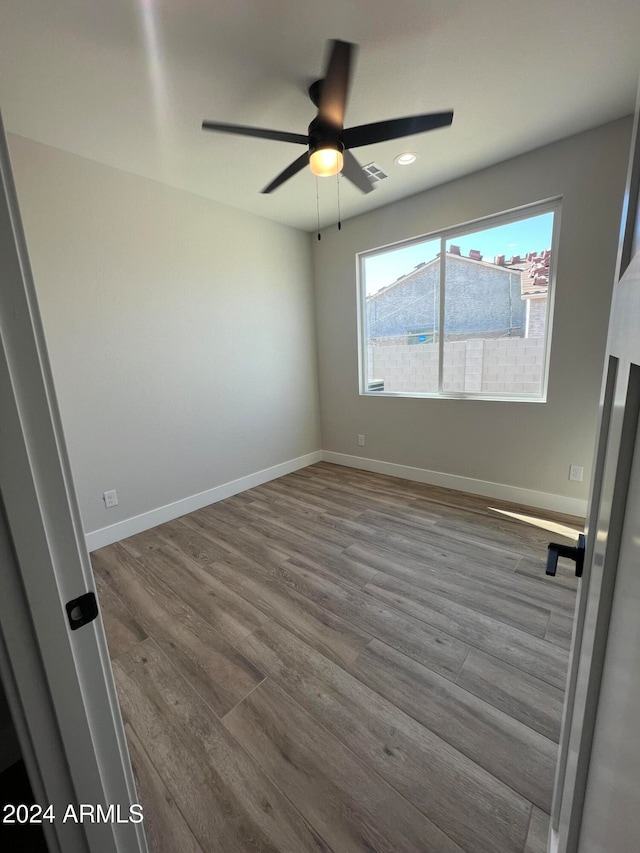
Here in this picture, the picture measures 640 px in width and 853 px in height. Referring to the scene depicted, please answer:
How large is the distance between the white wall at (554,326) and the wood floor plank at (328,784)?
8.28ft

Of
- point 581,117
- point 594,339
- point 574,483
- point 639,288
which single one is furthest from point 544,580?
point 581,117

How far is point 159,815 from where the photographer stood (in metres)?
1.03

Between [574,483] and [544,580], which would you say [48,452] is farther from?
[574,483]

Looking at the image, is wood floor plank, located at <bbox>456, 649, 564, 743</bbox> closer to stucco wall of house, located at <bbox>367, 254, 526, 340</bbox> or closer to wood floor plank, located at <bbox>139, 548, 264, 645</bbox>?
wood floor plank, located at <bbox>139, 548, 264, 645</bbox>

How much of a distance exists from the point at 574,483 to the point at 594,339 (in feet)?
3.71

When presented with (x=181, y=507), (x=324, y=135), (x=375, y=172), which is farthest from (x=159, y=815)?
(x=375, y=172)

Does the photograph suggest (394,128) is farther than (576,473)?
No

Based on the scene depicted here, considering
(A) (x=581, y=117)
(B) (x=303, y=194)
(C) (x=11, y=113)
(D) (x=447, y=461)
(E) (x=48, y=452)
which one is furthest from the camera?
(D) (x=447, y=461)

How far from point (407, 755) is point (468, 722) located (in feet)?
0.91

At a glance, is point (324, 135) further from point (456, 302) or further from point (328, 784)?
point (328, 784)

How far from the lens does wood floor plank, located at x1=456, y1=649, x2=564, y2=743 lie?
1254 millimetres

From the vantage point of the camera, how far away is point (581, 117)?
2.15m

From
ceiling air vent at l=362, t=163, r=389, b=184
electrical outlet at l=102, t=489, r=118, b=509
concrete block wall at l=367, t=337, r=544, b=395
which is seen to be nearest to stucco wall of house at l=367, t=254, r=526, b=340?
concrete block wall at l=367, t=337, r=544, b=395

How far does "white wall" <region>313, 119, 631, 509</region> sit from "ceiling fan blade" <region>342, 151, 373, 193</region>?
1.14m
